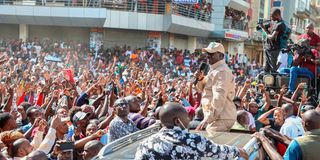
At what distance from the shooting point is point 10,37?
30719mm

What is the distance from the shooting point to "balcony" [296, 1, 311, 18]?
180 ft

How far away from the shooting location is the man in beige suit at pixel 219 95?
5465 mm

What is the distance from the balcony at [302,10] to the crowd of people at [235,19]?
15041 millimetres

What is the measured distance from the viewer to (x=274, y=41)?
31.7 feet

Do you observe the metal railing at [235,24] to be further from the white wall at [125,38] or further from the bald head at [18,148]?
the bald head at [18,148]

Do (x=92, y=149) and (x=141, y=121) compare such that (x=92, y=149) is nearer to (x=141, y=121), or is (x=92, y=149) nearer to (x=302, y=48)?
(x=141, y=121)

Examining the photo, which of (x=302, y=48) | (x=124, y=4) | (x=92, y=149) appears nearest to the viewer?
(x=92, y=149)

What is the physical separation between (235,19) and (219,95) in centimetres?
3417

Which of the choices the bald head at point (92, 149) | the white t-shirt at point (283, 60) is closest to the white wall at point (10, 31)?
the white t-shirt at point (283, 60)

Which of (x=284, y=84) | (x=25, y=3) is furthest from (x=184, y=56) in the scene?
(x=284, y=84)

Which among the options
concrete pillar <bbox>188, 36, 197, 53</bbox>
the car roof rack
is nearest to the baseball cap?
the car roof rack

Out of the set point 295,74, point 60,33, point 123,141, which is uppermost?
point 60,33

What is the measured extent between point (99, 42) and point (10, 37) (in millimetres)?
5693

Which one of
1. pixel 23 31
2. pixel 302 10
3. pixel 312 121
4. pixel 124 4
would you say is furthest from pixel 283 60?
pixel 302 10
